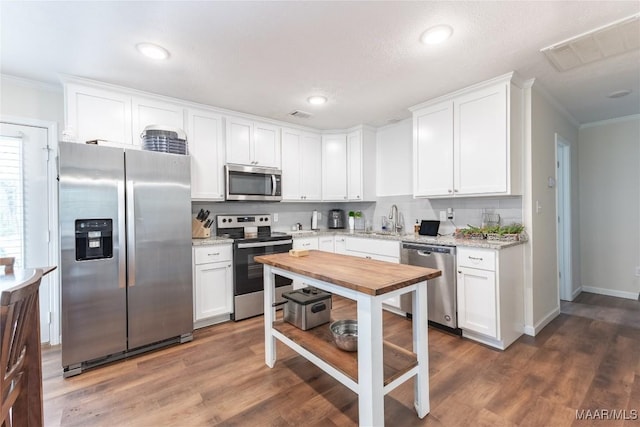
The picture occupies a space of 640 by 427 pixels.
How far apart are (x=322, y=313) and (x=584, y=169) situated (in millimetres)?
4404

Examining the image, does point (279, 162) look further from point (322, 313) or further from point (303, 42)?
point (322, 313)

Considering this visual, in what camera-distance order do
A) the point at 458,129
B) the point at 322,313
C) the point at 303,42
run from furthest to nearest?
the point at 458,129 < the point at 322,313 < the point at 303,42

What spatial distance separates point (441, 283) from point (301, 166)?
2367mm

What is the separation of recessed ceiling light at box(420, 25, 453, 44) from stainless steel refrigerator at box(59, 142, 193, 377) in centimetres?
223

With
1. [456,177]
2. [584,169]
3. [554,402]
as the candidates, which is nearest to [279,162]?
[456,177]

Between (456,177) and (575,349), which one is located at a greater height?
(456,177)

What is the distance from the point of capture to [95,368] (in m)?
2.30

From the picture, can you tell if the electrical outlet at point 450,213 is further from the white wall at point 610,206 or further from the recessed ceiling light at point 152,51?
the recessed ceiling light at point 152,51

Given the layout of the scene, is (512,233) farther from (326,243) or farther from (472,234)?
(326,243)

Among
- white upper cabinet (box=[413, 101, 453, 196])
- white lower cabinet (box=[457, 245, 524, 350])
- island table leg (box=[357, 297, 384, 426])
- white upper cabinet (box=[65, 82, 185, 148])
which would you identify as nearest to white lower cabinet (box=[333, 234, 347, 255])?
white upper cabinet (box=[413, 101, 453, 196])

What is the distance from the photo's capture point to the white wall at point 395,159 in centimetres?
389

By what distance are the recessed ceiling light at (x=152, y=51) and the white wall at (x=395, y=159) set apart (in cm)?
288

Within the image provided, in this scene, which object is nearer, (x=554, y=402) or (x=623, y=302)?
(x=554, y=402)

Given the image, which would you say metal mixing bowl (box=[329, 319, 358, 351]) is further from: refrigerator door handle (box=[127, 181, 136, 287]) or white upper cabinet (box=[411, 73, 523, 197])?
white upper cabinet (box=[411, 73, 523, 197])
